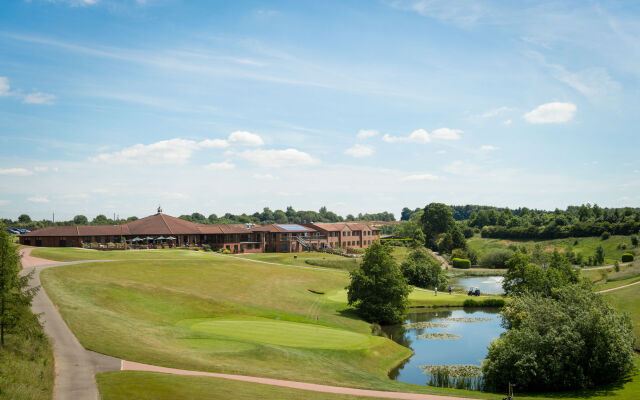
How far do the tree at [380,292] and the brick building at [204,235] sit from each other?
50.6 m

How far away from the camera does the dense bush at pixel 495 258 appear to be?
111 metres

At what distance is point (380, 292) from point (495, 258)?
69447 mm

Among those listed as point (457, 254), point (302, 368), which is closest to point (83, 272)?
point (302, 368)

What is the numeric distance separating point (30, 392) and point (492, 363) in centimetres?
2705

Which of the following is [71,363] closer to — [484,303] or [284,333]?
[284,333]

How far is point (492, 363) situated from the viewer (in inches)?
1214

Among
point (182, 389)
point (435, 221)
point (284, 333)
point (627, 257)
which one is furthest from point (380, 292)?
point (435, 221)

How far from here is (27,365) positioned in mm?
21094

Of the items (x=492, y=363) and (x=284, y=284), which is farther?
(x=284, y=284)

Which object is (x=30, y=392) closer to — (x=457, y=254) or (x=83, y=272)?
(x=83, y=272)

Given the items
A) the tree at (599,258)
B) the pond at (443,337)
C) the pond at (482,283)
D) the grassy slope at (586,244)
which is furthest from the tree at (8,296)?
the grassy slope at (586,244)

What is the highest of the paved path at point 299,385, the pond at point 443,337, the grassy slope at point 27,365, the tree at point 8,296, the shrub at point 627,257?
the tree at point 8,296

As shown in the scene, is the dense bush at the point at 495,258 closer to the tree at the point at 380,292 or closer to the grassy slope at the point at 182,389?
the tree at the point at 380,292

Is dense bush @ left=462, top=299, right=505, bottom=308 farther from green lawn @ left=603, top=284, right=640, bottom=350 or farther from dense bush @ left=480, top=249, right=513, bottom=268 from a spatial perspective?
dense bush @ left=480, top=249, right=513, bottom=268
